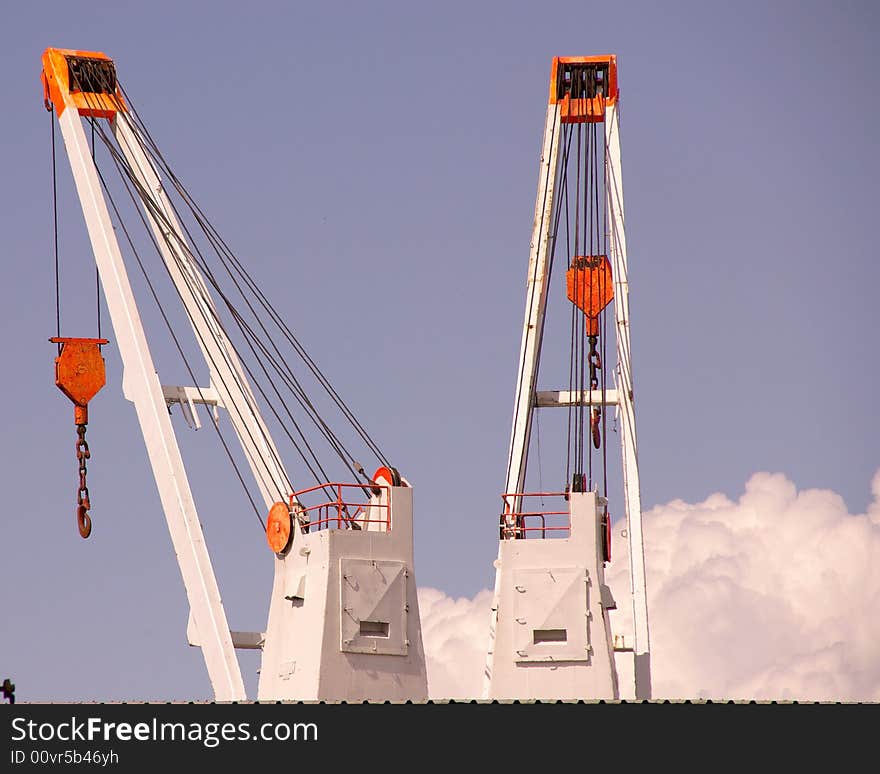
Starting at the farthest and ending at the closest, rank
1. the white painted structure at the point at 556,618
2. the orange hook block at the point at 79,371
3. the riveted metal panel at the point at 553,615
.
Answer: the orange hook block at the point at 79,371 → the riveted metal panel at the point at 553,615 → the white painted structure at the point at 556,618

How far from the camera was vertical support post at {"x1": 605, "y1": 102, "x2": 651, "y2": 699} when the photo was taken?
55875mm

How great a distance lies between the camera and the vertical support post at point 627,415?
5588cm

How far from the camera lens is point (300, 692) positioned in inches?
1875

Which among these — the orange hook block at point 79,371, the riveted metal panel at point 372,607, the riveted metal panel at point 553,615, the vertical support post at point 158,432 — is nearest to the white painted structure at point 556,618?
the riveted metal panel at point 553,615

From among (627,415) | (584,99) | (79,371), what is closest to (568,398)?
(627,415)

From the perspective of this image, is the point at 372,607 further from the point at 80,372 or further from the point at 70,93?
the point at 70,93

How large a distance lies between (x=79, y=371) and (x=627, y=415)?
14.8 m

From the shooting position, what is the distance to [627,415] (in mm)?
58031

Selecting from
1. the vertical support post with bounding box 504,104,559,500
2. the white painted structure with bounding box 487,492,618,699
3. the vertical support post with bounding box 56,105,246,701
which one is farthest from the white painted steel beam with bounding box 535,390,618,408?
the vertical support post with bounding box 56,105,246,701

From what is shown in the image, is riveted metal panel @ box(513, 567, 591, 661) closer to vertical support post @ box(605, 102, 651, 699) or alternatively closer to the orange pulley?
vertical support post @ box(605, 102, 651, 699)

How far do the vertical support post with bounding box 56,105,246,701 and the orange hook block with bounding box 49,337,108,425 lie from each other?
1.47m

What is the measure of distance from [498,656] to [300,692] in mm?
5703

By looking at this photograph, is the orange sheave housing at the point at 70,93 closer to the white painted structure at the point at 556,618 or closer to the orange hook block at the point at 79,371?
the orange hook block at the point at 79,371

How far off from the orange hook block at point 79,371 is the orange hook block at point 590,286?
1285 centimetres
